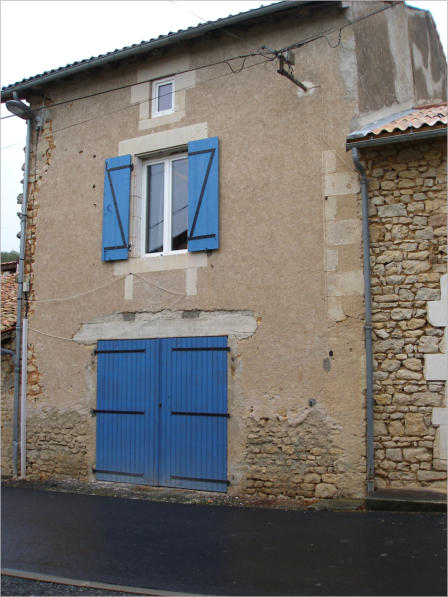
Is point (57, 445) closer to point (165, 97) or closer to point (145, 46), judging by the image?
point (165, 97)

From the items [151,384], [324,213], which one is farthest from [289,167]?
[151,384]

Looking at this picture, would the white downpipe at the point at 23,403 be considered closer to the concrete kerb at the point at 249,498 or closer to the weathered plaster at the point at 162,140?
the concrete kerb at the point at 249,498

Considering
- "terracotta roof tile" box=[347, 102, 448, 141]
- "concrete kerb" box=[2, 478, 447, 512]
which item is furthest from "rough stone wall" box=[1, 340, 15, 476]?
"terracotta roof tile" box=[347, 102, 448, 141]

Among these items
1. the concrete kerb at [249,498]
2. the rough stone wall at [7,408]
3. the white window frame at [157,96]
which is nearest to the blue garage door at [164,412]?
the concrete kerb at [249,498]

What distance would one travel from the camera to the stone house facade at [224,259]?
6.57 m

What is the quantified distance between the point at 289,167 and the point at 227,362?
2498 mm

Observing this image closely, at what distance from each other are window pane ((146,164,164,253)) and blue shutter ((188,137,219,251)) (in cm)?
64

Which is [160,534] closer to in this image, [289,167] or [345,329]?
[345,329]

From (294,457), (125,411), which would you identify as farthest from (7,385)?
(294,457)

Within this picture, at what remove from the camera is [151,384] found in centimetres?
765

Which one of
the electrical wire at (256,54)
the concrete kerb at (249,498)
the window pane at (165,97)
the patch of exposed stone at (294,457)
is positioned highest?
the electrical wire at (256,54)

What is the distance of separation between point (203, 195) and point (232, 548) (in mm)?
4311

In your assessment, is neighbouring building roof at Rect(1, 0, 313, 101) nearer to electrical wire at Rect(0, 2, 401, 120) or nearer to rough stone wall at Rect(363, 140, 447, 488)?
electrical wire at Rect(0, 2, 401, 120)

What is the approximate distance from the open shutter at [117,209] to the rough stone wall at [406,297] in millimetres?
3299
